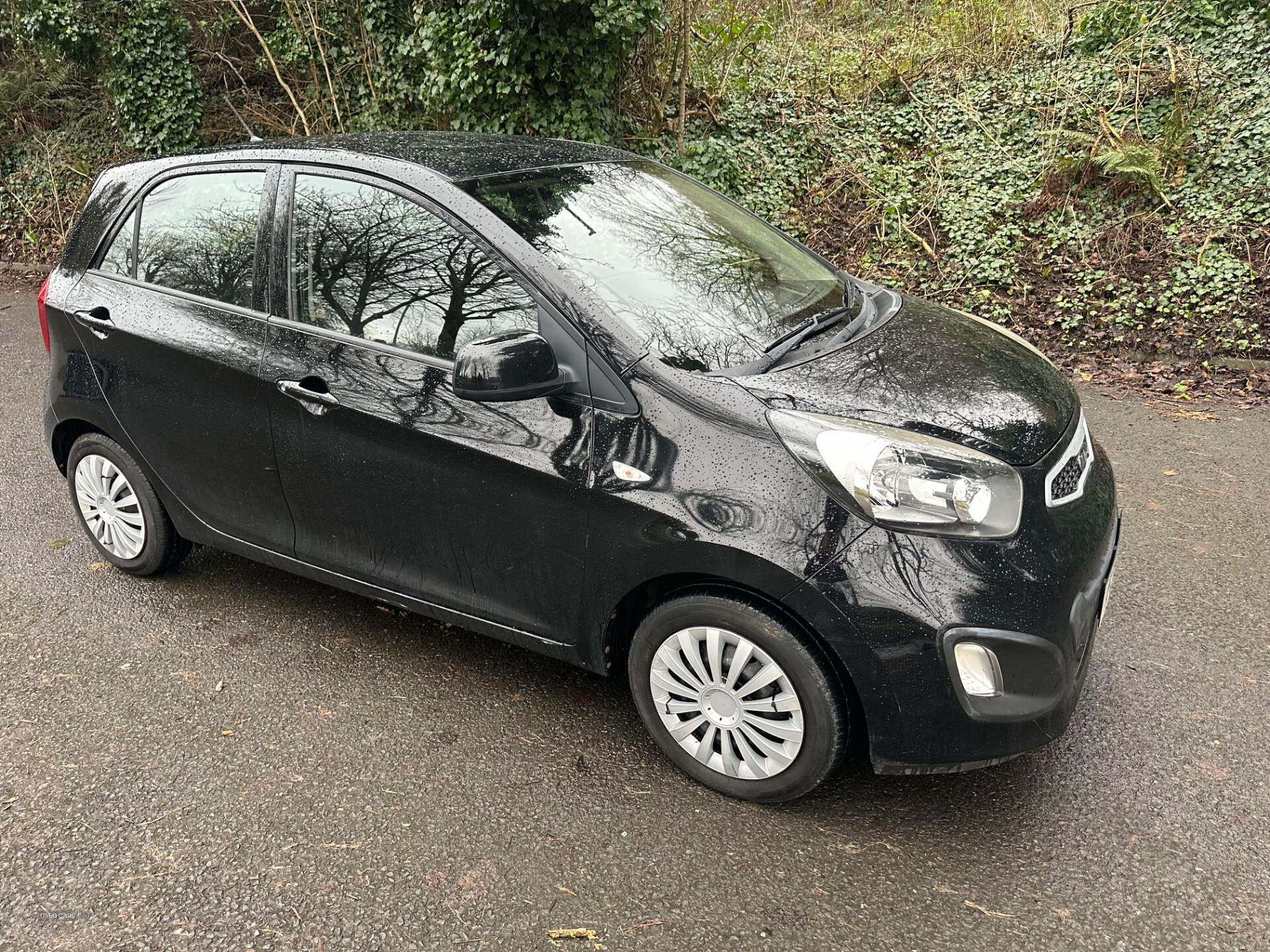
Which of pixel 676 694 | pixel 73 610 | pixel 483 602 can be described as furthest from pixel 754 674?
pixel 73 610

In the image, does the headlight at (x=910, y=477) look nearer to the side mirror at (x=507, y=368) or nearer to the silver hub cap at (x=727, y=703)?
the silver hub cap at (x=727, y=703)

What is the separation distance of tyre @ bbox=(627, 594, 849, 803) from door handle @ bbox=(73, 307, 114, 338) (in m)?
2.36

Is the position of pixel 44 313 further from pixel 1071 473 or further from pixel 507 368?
pixel 1071 473

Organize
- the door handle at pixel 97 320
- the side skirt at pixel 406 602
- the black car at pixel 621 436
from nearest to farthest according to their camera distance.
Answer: the black car at pixel 621 436 < the side skirt at pixel 406 602 < the door handle at pixel 97 320

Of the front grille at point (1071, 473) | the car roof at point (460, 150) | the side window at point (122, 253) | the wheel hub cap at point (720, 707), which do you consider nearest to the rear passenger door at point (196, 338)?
the side window at point (122, 253)

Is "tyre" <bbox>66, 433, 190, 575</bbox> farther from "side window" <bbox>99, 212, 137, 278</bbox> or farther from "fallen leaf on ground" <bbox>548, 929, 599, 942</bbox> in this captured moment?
"fallen leaf on ground" <bbox>548, 929, 599, 942</bbox>

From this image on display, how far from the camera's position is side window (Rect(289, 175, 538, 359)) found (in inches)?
118

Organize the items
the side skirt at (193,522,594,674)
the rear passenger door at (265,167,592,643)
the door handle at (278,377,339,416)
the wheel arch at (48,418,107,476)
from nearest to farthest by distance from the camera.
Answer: the rear passenger door at (265,167,592,643), the side skirt at (193,522,594,674), the door handle at (278,377,339,416), the wheel arch at (48,418,107,476)

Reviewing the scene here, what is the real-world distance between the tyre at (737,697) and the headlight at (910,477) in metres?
0.41

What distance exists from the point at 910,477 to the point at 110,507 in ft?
10.6

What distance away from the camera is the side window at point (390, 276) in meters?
3.00

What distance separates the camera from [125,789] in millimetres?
2994

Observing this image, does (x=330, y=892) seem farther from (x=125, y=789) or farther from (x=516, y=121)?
(x=516, y=121)

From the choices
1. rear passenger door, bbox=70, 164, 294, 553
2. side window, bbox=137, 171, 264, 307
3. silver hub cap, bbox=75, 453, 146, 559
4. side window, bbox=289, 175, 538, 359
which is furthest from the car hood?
silver hub cap, bbox=75, 453, 146, 559
